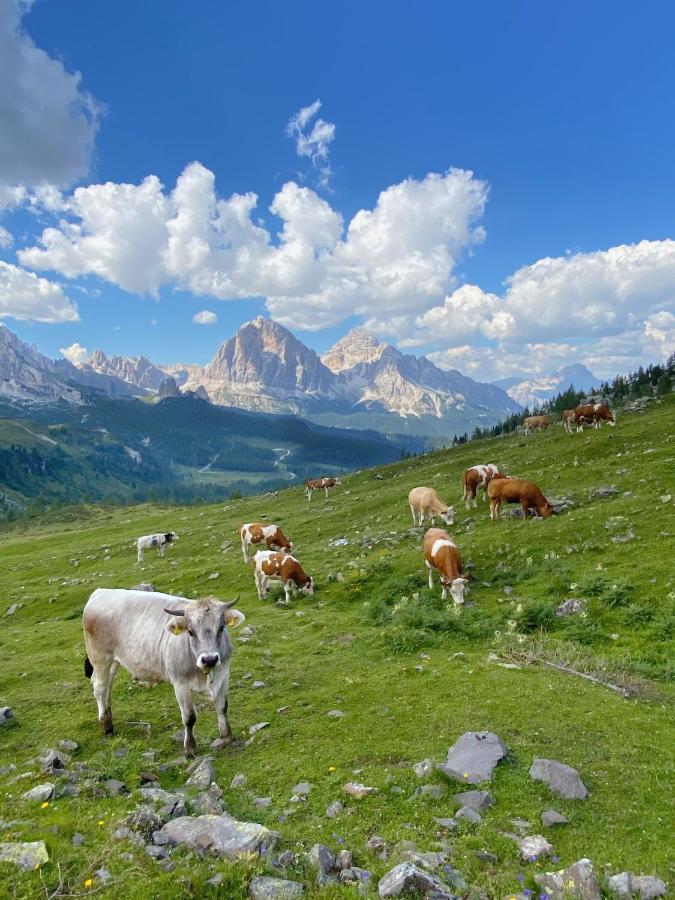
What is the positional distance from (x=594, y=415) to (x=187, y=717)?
54735mm

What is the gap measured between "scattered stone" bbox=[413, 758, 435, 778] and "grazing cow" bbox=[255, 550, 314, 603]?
56.0ft

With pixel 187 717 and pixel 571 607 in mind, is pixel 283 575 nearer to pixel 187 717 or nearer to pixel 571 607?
pixel 571 607

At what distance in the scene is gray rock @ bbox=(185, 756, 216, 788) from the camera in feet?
30.8

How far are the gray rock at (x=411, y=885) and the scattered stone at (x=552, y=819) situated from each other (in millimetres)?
2198

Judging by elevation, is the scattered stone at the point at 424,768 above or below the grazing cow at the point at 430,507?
below

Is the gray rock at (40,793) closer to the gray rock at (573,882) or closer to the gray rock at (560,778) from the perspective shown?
the gray rock at (573,882)

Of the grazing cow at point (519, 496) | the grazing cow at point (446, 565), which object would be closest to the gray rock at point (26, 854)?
the grazing cow at point (446, 565)

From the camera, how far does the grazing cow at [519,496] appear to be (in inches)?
1127

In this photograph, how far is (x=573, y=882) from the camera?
5879 mm

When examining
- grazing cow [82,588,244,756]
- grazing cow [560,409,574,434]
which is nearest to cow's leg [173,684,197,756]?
grazing cow [82,588,244,756]

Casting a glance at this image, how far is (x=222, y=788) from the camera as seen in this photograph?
9219 millimetres

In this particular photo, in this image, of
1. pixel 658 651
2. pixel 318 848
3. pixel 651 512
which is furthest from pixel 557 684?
pixel 651 512

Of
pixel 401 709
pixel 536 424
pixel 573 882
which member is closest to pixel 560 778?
pixel 573 882

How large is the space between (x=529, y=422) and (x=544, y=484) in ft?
134
